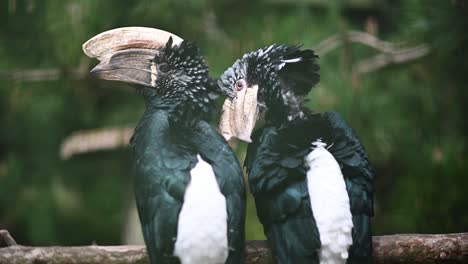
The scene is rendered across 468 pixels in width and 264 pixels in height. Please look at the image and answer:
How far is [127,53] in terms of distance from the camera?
1.34 meters

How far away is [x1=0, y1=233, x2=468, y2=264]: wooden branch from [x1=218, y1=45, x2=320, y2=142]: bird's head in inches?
10.4

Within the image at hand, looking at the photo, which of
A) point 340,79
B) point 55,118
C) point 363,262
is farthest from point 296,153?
point 55,118

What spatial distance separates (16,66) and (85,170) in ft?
3.13

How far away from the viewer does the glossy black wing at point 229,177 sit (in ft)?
4.08

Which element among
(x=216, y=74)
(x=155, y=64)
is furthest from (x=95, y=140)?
(x=155, y=64)

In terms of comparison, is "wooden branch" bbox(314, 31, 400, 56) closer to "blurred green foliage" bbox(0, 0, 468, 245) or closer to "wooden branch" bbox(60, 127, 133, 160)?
"blurred green foliage" bbox(0, 0, 468, 245)

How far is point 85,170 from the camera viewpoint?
11.1 ft

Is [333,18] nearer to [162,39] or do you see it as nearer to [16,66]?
[16,66]

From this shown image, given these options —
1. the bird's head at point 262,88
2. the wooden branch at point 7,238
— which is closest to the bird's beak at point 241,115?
the bird's head at point 262,88

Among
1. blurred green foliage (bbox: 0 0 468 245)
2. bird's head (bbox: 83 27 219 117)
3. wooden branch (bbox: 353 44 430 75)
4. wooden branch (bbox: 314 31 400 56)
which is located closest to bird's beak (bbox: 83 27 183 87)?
bird's head (bbox: 83 27 219 117)

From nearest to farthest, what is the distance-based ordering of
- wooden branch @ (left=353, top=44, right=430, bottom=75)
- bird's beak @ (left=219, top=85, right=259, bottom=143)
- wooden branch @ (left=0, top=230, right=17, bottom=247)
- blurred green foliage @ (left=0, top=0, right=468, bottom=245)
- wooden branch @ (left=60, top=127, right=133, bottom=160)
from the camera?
1. bird's beak @ (left=219, top=85, right=259, bottom=143)
2. wooden branch @ (left=0, top=230, right=17, bottom=247)
3. blurred green foliage @ (left=0, top=0, right=468, bottom=245)
4. wooden branch @ (left=353, top=44, right=430, bottom=75)
5. wooden branch @ (left=60, top=127, right=133, bottom=160)

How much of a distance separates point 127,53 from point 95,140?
63.9 inches

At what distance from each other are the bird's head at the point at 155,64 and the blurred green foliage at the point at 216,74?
571mm

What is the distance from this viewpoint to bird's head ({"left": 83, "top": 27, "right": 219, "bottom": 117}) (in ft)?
4.40
